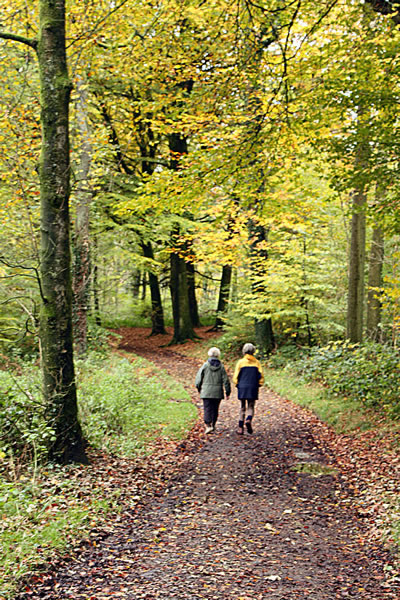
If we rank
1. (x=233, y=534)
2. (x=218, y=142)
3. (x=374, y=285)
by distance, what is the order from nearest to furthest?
(x=233, y=534)
(x=218, y=142)
(x=374, y=285)

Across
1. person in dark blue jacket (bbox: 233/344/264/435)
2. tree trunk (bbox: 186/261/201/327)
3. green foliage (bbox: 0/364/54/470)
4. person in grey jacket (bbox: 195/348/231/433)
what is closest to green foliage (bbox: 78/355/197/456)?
person in grey jacket (bbox: 195/348/231/433)

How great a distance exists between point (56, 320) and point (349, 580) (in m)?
4.45

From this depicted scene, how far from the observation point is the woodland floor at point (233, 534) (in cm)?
416

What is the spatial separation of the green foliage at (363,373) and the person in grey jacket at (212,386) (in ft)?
10.3

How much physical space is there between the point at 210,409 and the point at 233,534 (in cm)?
444

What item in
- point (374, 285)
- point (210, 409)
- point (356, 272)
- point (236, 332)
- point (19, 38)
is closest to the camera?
point (19, 38)

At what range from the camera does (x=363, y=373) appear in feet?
36.6

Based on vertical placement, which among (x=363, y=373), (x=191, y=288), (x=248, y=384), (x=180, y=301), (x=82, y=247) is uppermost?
(x=82, y=247)

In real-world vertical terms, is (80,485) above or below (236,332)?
above

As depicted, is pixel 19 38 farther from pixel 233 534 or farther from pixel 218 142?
pixel 233 534

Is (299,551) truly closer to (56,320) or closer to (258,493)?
(258,493)

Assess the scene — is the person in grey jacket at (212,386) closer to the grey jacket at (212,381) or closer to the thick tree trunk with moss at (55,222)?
the grey jacket at (212,381)

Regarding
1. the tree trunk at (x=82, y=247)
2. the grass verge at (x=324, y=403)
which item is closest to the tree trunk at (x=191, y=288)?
the grass verge at (x=324, y=403)

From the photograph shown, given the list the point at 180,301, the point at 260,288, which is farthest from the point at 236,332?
the point at 180,301
